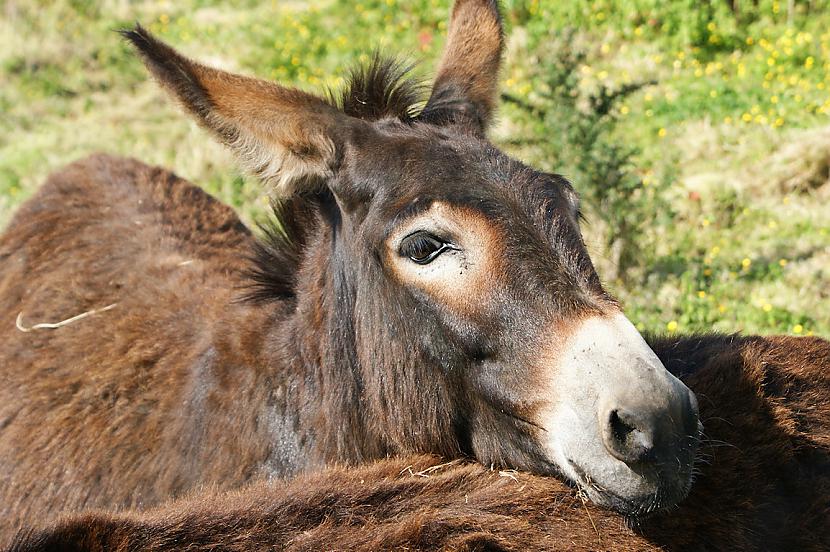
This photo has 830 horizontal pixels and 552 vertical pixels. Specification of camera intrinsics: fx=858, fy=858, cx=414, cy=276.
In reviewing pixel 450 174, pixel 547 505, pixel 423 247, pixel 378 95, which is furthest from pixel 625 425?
pixel 378 95

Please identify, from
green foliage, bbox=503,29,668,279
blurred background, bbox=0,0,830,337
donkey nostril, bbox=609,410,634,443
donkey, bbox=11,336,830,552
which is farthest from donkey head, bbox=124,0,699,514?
green foliage, bbox=503,29,668,279

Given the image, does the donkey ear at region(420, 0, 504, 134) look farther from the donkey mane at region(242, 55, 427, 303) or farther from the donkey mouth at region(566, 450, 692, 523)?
the donkey mouth at region(566, 450, 692, 523)

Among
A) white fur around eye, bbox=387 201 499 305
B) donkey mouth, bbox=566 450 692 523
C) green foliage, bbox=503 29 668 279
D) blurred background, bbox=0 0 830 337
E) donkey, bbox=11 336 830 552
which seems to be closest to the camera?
donkey, bbox=11 336 830 552

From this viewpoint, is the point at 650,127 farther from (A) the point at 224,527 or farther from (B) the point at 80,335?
(A) the point at 224,527

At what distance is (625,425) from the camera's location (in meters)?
2.38

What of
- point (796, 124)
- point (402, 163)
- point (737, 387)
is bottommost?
point (737, 387)

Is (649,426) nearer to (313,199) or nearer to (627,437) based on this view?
(627,437)

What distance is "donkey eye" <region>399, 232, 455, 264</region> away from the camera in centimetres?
293

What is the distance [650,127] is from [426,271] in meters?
6.37

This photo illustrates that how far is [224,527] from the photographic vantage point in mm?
1981

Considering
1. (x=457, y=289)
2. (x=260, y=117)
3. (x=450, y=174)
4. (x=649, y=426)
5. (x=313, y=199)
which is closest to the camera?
(x=649, y=426)

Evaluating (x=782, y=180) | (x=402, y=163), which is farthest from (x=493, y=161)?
(x=782, y=180)

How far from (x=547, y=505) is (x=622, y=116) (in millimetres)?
7164

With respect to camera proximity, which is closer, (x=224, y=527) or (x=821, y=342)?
(x=224, y=527)
